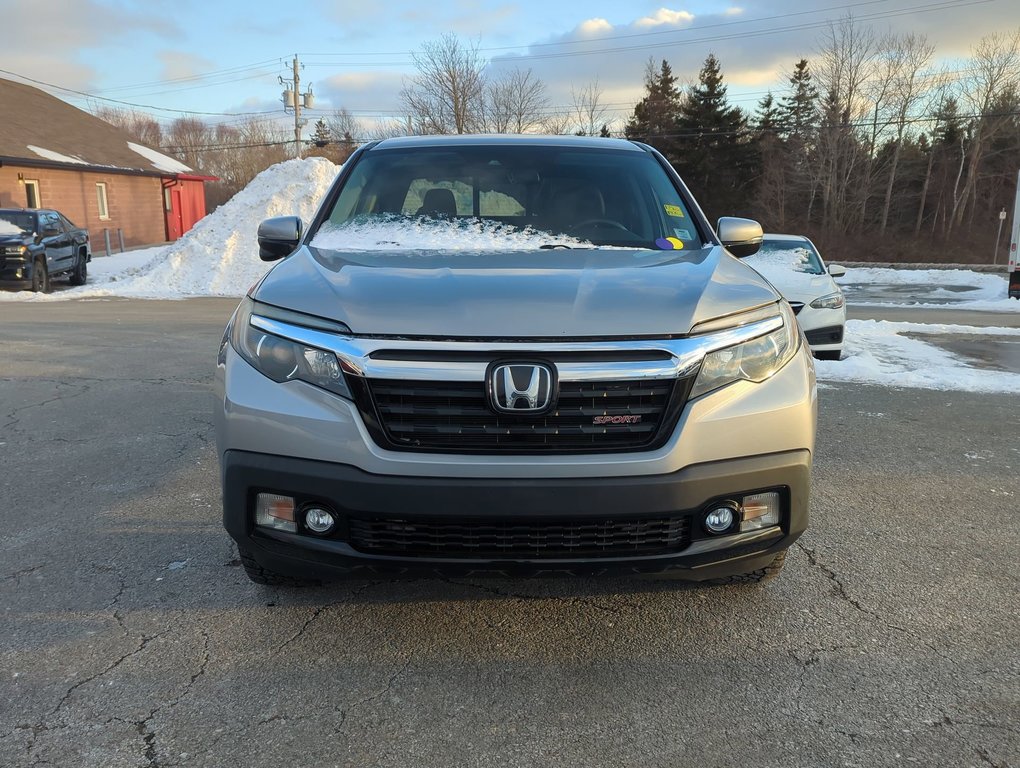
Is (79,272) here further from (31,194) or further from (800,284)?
(800,284)

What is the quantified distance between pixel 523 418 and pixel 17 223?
1893 centimetres

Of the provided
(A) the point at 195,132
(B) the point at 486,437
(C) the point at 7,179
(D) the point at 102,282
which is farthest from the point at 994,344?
(A) the point at 195,132

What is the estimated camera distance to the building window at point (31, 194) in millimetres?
27281

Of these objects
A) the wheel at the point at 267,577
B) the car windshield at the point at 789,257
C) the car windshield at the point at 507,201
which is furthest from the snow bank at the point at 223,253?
the wheel at the point at 267,577

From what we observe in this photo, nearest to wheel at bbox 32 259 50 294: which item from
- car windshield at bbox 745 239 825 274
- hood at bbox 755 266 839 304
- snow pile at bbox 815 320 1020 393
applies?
car windshield at bbox 745 239 825 274

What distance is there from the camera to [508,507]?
7.36 ft

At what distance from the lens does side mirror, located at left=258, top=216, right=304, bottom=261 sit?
12.0 feet

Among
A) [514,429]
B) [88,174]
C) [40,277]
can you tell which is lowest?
[40,277]

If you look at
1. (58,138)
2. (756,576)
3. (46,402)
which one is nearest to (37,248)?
(46,402)

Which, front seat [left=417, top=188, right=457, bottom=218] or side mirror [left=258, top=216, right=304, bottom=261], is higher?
front seat [left=417, top=188, right=457, bottom=218]

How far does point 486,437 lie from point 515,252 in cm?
112

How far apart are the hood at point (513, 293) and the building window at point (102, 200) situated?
33208 mm

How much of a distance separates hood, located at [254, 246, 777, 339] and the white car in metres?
5.50

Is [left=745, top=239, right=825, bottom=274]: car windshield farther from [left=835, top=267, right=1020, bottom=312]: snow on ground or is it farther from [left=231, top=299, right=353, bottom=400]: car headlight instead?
[left=835, top=267, right=1020, bottom=312]: snow on ground
